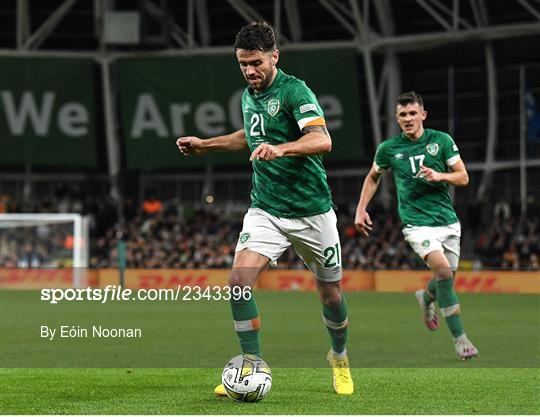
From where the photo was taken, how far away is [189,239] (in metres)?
41.1

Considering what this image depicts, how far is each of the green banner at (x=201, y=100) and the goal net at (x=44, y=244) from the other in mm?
10666

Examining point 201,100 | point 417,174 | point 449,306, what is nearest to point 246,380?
point 449,306

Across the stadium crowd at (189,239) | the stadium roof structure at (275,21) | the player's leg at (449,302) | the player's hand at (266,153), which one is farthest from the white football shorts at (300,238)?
the stadium roof structure at (275,21)

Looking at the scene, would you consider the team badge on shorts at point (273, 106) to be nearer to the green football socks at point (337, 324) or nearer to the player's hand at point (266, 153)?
the player's hand at point (266, 153)

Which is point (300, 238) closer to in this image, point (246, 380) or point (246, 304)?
point (246, 304)

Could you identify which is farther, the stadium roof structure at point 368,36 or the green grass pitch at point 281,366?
the stadium roof structure at point 368,36

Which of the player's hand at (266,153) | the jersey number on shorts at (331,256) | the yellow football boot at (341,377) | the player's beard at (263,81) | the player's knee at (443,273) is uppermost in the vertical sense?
the player's beard at (263,81)

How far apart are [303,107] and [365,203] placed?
13.9 feet

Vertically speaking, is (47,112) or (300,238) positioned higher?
(47,112)

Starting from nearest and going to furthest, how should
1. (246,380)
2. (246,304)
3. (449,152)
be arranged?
(246,380)
(246,304)
(449,152)

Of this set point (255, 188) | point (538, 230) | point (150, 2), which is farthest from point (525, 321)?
point (150, 2)

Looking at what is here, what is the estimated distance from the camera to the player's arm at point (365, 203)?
1189 cm

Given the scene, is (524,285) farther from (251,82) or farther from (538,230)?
(251,82)

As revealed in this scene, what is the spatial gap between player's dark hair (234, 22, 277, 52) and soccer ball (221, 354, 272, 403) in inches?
84.7
